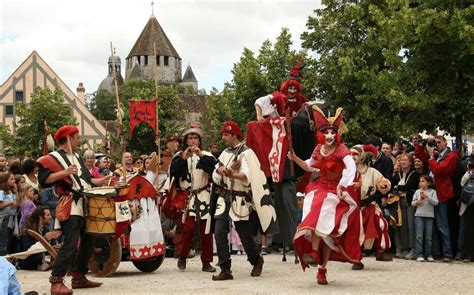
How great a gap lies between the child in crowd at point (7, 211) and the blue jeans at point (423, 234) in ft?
20.6

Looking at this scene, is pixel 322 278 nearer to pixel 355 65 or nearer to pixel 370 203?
pixel 370 203

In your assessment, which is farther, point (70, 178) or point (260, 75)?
point (260, 75)

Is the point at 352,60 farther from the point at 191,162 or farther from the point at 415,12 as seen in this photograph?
the point at 191,162

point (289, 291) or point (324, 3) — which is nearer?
point (289, 291)

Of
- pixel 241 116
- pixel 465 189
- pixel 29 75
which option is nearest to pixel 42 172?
pixel 465 189

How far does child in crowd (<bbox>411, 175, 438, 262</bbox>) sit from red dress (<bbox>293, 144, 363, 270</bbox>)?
3.45 meters

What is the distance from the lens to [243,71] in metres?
40.9

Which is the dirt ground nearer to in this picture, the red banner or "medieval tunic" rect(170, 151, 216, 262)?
"medieval tunic" rect(170, 151, 216, 262)

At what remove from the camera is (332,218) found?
31.6 ft

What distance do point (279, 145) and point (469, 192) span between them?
3.04 m

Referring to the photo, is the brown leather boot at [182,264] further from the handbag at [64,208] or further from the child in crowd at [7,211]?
the handbag at [64,208]

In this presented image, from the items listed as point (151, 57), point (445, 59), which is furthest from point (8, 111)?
point (151, 57)

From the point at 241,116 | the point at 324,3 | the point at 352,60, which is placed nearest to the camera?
the point at 352,60

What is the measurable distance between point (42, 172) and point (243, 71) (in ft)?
105
